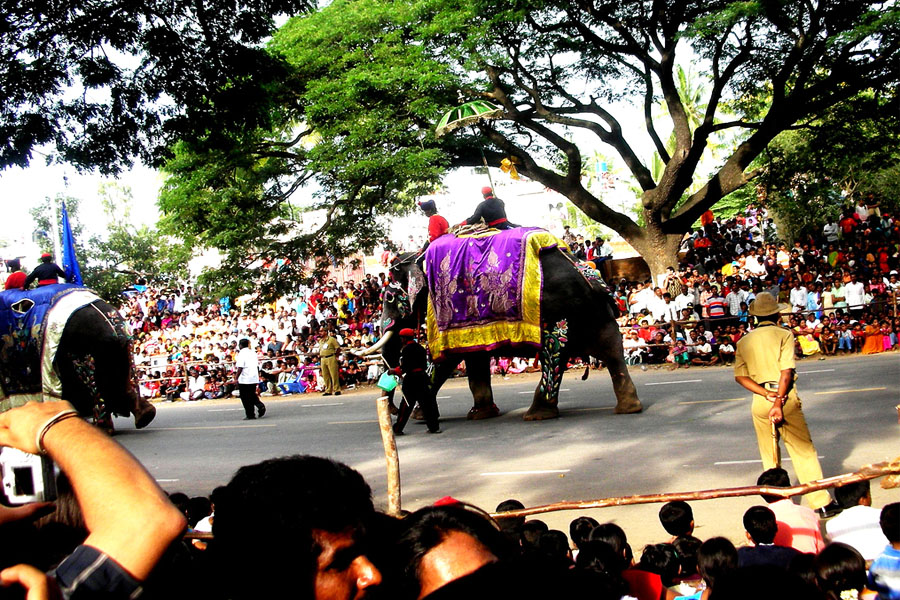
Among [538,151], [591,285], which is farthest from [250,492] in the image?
[538,151]

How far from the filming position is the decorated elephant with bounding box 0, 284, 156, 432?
869 cm

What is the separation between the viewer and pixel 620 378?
11344mm

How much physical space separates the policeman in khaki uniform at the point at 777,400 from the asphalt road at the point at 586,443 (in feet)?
1.49

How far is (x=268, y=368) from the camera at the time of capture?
22719mm

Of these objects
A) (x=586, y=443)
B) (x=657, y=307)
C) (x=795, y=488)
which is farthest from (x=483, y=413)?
(x=795, y=488)

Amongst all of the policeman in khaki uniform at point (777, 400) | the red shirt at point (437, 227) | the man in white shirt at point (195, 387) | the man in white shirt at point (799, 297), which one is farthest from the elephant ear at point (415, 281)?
the man in white shirt at point (195, 387)

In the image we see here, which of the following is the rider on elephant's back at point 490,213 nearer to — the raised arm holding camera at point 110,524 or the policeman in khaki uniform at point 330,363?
the policeman in khaki uniform at point 330,363

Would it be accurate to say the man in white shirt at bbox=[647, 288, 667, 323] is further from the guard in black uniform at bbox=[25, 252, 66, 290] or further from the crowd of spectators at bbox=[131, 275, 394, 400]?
the guard in black uniform at bbox=[25, 252, 66, 290]

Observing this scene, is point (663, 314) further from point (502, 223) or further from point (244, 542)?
point (244, 542)

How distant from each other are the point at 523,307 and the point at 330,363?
30.6 ft

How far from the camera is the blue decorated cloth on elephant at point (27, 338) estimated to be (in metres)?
8.65

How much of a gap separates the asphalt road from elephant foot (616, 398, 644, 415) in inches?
6.0

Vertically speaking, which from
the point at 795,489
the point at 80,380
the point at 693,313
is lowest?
the point at 795,489

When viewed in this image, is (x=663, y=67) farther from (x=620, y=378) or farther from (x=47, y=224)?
(x=47, y=224)
